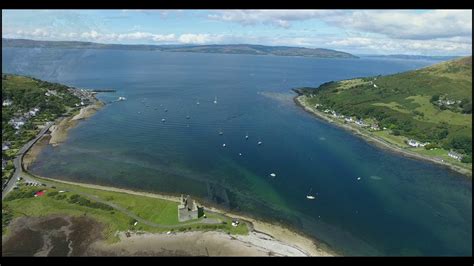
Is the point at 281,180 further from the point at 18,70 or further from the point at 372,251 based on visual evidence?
the point at 18,70

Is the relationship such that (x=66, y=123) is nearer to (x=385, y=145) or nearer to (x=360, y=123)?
(x=360, y=123)

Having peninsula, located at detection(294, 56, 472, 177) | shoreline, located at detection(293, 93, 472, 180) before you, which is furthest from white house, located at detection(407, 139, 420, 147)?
shoreline, located at detection(293, 93, 472, 180)

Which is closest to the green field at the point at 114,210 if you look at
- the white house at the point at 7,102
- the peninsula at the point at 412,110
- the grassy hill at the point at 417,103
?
the peninsula at the point at 412,110

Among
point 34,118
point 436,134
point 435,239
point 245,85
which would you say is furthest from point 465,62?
point 34,118

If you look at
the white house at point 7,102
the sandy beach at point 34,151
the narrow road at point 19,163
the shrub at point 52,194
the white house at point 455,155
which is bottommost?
the sandy beach at point 34,151

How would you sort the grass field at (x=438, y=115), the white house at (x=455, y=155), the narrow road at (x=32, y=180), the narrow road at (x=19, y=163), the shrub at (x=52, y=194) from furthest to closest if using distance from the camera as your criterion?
the grass field at (x=438, y=115) < the white house at (x=455, y=155) < the narrow road at (x=19, y=163) < the shrub at (x=52, y=194) < the narrow road at (x=32, y=180)

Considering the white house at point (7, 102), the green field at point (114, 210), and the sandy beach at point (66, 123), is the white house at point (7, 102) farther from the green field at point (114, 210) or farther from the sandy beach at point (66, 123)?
the green field at point (114, 210)

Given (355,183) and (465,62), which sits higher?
(465,62)
